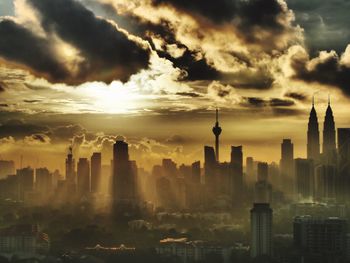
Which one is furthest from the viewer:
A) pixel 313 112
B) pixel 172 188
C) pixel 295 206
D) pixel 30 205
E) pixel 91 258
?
pixel 313 112

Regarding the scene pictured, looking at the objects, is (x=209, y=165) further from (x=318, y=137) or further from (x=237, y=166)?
(x=318, y=137)

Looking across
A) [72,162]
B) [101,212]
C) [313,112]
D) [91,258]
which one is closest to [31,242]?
[91,258]

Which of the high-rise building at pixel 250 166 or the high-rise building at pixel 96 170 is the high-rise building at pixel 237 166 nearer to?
the high-rise building at pixel 250 166

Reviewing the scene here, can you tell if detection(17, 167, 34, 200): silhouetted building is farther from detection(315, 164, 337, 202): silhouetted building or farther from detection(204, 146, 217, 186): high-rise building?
detection(315, 164, 337, 202): silhouetted building

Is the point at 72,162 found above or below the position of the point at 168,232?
above

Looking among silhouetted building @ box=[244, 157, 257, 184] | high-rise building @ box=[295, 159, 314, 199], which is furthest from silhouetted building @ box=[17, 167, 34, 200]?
high-rise building @ box=[295, 159, 314, 199]

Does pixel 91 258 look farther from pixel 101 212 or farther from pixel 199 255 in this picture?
pixel 101 212
